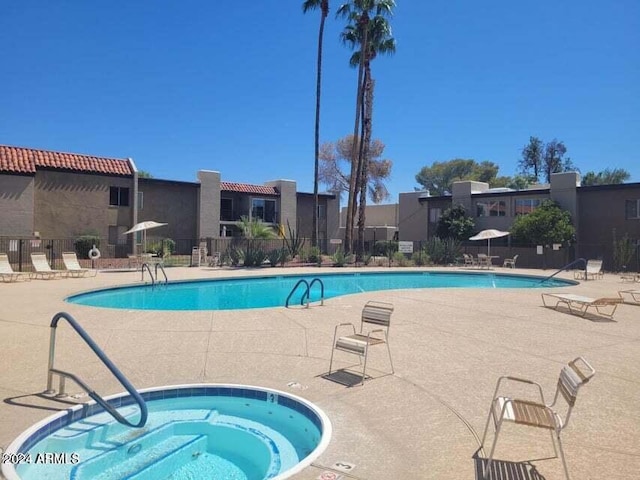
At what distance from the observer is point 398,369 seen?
7.23 metres

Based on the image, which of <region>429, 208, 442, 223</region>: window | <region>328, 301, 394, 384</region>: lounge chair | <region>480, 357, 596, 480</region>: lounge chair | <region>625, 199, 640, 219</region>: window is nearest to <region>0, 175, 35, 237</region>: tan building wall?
<region>328, 301, 394, 384</region>: lounge chair

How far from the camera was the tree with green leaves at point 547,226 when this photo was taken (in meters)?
30.9

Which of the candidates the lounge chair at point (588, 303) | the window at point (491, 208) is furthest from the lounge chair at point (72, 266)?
the window at point (491, 208)

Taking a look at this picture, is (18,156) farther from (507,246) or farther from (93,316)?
(507,246)

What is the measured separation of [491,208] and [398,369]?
33.5 metres

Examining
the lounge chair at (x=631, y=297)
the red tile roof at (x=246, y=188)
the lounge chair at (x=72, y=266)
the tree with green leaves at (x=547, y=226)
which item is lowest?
the lounge chair at (x=631, y=297)

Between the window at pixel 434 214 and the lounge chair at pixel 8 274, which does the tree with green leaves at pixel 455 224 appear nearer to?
the window at pixel 434 214

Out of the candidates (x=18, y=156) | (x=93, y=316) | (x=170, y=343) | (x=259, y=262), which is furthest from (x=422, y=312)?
(x=18, y=156)

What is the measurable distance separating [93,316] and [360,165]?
985 inches

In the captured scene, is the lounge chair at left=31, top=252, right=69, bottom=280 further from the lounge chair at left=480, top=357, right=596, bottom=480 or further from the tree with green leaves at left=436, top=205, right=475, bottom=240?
the tree with green leaves at left=436, top=205, right=475, bottom=240

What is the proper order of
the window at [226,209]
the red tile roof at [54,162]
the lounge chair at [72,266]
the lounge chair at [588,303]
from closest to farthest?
the lounge chair at [588,303], the lounge chair at [72,266], the red tile roof at [54,162], the window at [226,209]

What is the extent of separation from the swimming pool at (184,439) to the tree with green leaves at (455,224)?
33.4 m

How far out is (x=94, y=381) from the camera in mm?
6457

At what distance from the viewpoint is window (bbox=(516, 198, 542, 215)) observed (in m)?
35.4
